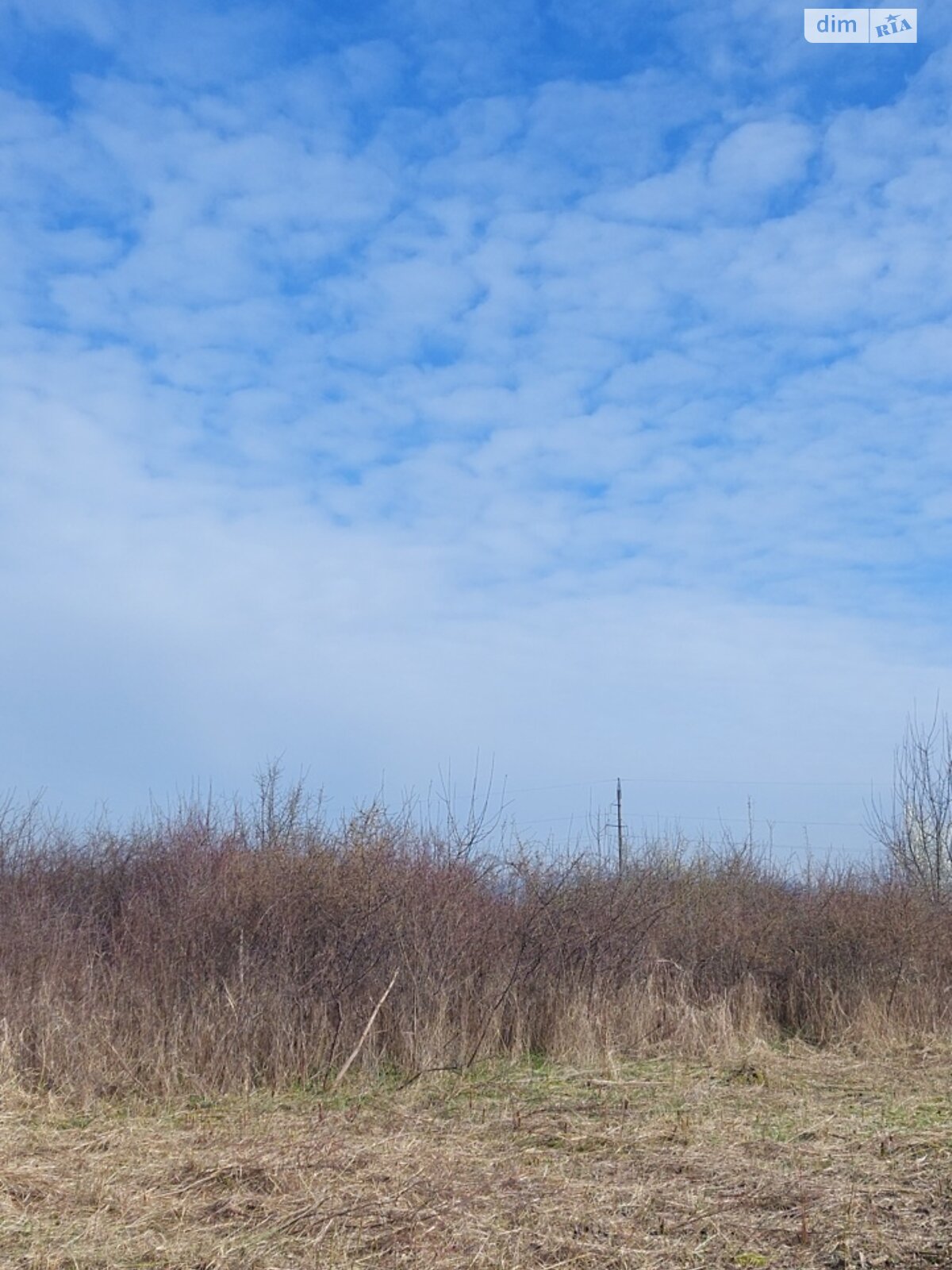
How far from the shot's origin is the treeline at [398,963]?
877cm

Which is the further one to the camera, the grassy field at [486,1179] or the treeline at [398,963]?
the treeline at [398,963]

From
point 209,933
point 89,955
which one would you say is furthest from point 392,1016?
point 89,955

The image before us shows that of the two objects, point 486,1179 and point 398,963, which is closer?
point 486,1179

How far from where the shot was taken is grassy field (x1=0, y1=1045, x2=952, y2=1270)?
186 inches

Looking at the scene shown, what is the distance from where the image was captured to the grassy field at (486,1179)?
4723 millimetres

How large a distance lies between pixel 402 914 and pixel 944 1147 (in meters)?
5.31

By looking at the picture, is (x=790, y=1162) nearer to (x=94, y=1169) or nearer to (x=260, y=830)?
(x=94, y=1169)

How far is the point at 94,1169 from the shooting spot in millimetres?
6016

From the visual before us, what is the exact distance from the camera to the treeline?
877cm

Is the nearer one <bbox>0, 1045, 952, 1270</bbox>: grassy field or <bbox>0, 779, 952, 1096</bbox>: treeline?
<bbox>0, 1045, 952, 1270</bbox>: grassy field

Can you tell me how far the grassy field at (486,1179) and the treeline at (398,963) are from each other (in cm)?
73

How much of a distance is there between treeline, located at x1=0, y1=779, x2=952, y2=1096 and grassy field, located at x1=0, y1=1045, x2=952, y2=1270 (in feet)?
2.38

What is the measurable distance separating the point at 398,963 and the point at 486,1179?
4369 millimetres

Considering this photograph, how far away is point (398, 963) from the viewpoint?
9930 millimetres
